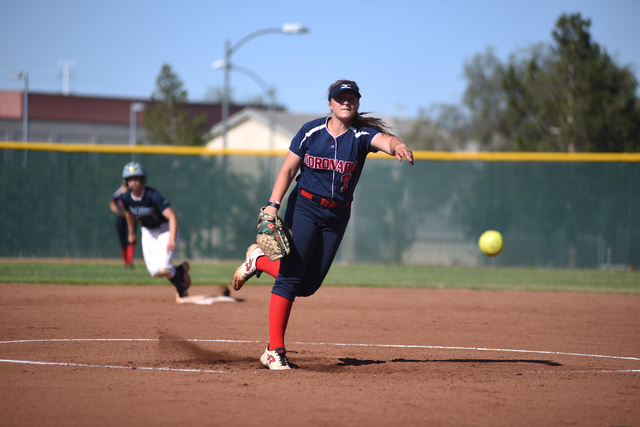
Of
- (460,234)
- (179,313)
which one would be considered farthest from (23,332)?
(460,234)

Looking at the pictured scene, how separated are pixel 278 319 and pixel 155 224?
4592mm

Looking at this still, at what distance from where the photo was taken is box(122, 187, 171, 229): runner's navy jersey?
8.91 meters

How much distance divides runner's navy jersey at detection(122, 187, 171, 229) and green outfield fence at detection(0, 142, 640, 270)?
7272mm

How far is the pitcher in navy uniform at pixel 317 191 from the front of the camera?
5.03m

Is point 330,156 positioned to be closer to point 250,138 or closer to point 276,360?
point 276,360

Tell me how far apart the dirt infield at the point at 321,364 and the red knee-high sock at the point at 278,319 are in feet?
0.82

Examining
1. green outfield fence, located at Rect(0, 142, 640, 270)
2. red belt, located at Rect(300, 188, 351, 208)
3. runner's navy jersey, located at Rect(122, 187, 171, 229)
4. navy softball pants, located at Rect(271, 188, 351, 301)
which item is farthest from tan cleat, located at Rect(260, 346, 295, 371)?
green outfield fence, located at Rect(0, 142, 640, 270)

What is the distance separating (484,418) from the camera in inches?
145

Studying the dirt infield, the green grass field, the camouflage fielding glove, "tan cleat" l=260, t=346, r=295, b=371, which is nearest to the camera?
the dirt infield

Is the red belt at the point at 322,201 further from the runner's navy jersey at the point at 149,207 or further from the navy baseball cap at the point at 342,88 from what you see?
the runner's navy jersey at the point at 149,207

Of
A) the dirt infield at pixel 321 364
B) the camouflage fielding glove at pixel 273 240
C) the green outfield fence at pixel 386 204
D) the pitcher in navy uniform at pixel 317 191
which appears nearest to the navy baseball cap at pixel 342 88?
the pitcher in navy uniform at pixel 317 191

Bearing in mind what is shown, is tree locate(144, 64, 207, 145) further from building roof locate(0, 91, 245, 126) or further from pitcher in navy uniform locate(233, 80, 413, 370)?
pitcher in navy uniform locate(233, 80, 413, 370)

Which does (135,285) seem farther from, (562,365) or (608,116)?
(608,116)

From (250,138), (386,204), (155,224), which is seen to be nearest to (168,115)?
(250,138)
